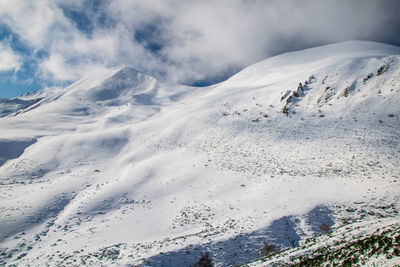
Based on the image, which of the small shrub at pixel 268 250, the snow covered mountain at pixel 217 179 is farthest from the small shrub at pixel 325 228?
the small shrub at pixel 268 250

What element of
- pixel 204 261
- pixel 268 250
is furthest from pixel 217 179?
pixel 204 261

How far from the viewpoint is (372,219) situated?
16453mm

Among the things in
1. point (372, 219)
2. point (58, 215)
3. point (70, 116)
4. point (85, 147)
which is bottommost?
point (372, 219)

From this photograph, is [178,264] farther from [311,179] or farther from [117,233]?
[311,179]

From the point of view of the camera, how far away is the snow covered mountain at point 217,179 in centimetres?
1627

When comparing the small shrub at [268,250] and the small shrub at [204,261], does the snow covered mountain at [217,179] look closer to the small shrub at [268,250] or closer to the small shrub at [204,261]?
the small shrub at [268,250]

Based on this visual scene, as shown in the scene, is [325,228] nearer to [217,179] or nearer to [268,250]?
[268,250]

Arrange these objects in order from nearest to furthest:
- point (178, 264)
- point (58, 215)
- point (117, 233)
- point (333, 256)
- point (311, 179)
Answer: point (333, 256)
point (178, 264)
point (117, 233)
point (58, 215)
point (311, 179)

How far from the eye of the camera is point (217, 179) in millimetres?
26078

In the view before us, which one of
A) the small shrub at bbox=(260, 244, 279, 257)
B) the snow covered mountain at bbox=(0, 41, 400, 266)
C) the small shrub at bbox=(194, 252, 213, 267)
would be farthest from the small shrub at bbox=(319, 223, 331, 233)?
the small shrub at bbox=(194, 252, 213, 267)

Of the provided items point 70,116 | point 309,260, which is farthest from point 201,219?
point 70,116

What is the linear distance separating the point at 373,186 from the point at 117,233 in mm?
23610

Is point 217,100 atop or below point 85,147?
atop

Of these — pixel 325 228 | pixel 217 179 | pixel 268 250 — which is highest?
pixel 217 179
